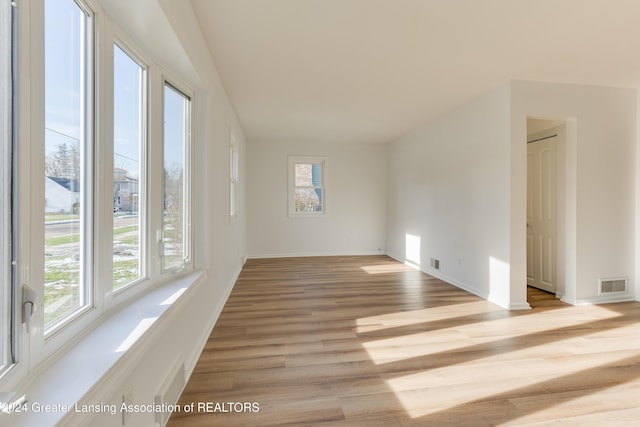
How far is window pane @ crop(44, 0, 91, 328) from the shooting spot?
3.30 ft

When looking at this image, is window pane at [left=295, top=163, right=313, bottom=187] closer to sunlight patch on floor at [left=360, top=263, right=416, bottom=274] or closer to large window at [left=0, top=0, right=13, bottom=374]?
sunlight patch on floor at [left=360, top=263, right=416, bottom=274]

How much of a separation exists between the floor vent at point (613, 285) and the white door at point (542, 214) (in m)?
0.45

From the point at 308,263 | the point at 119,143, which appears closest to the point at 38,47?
the point at 119,143

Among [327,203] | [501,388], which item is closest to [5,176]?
[501,388]

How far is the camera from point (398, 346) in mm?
2365

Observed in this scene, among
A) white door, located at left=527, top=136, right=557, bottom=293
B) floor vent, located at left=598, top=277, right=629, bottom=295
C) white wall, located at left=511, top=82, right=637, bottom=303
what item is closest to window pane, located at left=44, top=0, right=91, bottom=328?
white wall, located at left=511, top=82, right=637, bottom=303

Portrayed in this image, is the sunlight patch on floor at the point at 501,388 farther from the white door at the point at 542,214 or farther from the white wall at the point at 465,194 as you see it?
the white door at the point at 542,214

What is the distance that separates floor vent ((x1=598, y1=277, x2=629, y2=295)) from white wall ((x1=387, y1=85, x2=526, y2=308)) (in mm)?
1262

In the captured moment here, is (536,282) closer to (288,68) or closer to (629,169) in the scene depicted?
(629,169)

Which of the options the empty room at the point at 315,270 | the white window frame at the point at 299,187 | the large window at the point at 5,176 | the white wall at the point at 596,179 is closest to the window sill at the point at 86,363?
the empty room at the point at 315,270

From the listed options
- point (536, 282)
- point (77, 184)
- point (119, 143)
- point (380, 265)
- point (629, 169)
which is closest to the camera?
point (77, 184)

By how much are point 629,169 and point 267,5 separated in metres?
4.46

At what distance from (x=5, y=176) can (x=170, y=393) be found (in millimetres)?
1332

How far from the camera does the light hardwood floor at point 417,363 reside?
161cm
